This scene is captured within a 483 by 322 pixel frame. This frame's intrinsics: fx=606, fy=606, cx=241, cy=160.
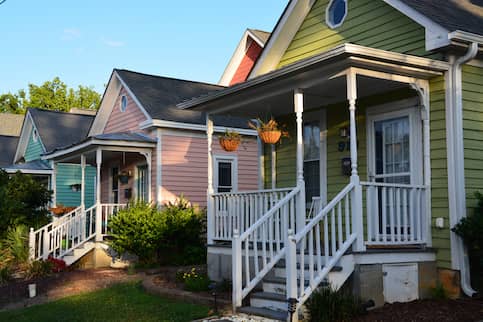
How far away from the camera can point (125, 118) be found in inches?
741

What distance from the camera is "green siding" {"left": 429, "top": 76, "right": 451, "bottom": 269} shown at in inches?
350

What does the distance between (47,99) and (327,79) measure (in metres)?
47.0

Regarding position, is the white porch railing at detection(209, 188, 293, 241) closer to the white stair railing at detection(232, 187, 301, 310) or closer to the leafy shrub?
the white stair railing at detection(232, 187, 301, 310)

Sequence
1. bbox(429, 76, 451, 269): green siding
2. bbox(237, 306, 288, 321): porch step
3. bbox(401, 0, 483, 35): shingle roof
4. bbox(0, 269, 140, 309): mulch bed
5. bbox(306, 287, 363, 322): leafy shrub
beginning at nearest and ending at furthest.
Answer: bbox(306, 287, 363, 322): leafy shrub
bbox(237, 306, 288, 321): porch step
bbox(429, 76, 451, 269): green siding
bbox(401, 0, 483, 35): shingle roof
bbox(0, 269, 140, 309): mulch bed

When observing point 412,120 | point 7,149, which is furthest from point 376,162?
point 7,149

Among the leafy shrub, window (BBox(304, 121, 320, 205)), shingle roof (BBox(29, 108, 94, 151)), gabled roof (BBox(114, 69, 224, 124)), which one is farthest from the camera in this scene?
shingle roof (BBox(29, 108, 94, 151))

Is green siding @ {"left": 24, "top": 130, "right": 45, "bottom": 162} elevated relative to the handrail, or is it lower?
elevated

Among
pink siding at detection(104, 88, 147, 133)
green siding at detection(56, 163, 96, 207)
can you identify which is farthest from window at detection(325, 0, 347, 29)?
green siding at detection(56, 163, 96, 207)

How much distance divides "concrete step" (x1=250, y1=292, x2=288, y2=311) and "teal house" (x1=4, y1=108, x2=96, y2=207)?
48.0 feet

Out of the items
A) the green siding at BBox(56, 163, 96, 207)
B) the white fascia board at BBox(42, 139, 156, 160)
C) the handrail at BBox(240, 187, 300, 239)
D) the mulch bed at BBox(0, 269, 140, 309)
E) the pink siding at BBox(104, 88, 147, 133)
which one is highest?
the pink siding at BBox(104, 88, 147, 133)

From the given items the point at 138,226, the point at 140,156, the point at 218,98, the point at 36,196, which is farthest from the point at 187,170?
the point at 218,98

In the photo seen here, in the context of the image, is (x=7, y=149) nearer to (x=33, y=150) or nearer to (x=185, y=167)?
(x=33, y=150)

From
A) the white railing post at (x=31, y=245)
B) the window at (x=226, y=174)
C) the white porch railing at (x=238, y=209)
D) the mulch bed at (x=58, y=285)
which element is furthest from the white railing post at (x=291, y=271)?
the window at (x=226, y=174)

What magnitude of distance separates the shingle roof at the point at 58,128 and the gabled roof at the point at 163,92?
622 cm
